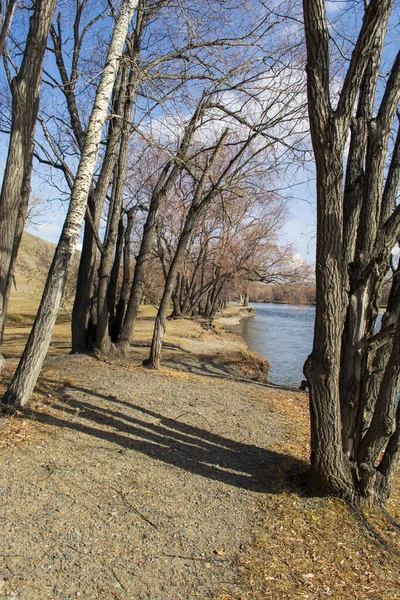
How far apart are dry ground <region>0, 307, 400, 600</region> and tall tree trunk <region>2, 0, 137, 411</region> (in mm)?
409

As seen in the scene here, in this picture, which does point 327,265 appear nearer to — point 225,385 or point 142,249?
point 225,385

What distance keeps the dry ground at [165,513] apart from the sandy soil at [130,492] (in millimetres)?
11

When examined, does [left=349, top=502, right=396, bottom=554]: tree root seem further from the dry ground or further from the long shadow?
the long shadow

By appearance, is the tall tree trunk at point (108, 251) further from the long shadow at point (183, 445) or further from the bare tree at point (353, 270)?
the bare tree at point (353, 270)

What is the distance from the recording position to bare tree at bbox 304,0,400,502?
3.91 meters

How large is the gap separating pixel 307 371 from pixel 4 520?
2726 mm

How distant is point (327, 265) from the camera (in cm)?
400

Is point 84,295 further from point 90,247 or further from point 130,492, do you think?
point 130,492

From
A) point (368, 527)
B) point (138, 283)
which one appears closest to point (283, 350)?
point (138, 283)

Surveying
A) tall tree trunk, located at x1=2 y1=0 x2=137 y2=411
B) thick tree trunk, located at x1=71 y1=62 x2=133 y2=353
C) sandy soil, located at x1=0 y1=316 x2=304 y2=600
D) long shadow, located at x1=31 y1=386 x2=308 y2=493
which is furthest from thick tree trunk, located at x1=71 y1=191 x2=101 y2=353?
tall tree trunk, located at x1=2 y1=0 x2=137 y2=411

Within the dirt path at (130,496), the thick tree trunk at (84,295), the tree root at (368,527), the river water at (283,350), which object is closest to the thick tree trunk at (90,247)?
the thick tree trunk at (84,295)

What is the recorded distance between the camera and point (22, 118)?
17.9ft

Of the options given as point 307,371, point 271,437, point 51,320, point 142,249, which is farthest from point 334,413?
point 142,249

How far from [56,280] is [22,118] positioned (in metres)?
2.02
